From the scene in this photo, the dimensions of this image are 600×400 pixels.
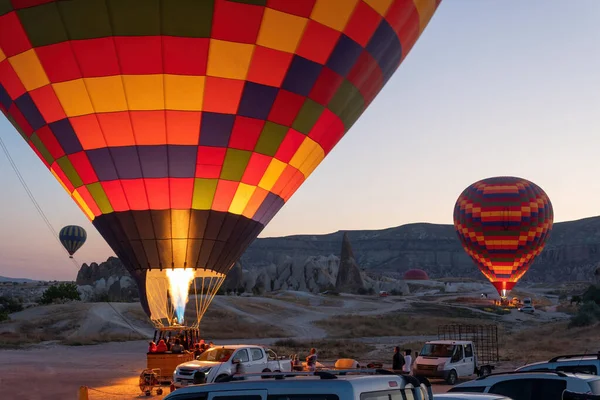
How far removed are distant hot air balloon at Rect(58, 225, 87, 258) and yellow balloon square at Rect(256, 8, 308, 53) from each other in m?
74.7

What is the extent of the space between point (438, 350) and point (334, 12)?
10.9 m

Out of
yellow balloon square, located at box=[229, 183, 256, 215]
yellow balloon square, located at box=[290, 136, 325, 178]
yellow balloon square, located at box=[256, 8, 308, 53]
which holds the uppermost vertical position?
yellow balloon square, located at box=[256, 8, 308, 53]

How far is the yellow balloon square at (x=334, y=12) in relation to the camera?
14.8 metres

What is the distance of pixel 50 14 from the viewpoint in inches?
556

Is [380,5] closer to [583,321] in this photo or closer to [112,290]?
[583,321]

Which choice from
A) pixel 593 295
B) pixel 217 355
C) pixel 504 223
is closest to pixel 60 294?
pixel 504 223

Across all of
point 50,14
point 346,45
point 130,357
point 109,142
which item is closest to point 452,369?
point 346,45

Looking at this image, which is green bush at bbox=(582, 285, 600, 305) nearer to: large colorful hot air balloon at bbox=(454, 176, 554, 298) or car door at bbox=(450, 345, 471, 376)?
large colorful hot air balloon at bbox=(454, 176, 554, 298)

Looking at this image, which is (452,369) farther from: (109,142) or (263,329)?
(263,329)

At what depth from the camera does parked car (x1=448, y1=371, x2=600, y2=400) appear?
8641 mm

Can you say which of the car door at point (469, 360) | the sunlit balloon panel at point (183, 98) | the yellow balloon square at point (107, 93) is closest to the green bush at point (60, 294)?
the car door at point (469, 360)

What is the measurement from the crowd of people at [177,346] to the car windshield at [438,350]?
687cm

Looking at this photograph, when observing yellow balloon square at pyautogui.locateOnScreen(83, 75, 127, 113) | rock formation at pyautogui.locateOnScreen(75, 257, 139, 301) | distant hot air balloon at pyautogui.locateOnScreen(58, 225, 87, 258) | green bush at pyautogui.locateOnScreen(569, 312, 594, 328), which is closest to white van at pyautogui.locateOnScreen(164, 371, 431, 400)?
yellow balloon square at pyautogui.locateOnScreen(83, 75, 127, 113)

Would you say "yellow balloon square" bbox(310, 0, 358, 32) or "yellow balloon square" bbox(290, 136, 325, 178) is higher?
"yellow balloon square" bbox(310, 0, 358, 32)
